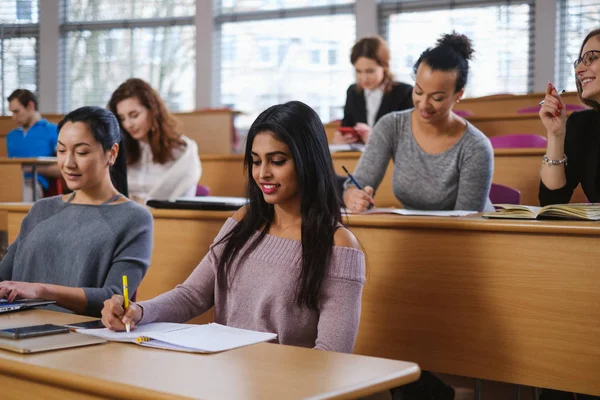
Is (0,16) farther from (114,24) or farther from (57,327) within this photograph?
(57,327)

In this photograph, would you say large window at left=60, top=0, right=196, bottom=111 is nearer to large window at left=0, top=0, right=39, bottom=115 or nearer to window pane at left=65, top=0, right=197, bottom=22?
window pane at left=65, top=0, right=197, bottom=22

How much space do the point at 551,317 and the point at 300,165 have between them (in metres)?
0.69

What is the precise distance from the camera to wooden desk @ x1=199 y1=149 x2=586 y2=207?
3.06 metres

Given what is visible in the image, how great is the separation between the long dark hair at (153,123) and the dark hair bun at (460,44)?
1.30 m

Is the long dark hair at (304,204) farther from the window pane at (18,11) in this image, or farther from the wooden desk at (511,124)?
the window pane at (18,11)

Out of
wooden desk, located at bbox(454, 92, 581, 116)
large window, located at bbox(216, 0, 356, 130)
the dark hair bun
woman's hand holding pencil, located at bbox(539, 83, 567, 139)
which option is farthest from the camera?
large window, located at bbox(216, 0, 356, 130)

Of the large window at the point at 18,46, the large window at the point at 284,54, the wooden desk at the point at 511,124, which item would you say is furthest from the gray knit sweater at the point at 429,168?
the large window at the point at 18,46

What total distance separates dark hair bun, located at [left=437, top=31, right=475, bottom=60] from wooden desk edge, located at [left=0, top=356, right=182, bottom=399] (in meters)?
1.84

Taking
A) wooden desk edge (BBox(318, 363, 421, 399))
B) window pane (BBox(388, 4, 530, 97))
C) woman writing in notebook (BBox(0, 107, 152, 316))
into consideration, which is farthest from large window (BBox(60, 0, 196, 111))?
wooden desk edge (BBox(318, 363, 421, 399))

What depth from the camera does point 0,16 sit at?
28.0ft

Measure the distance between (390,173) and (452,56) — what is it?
98 centimetres

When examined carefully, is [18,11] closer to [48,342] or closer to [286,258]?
[286,258]

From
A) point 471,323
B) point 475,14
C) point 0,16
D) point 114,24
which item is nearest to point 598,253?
point 471,323

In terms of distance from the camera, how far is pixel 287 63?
7688mm
